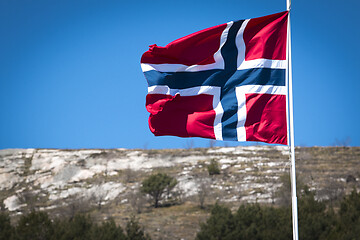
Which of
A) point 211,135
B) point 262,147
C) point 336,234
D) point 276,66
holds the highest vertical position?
point 262,147

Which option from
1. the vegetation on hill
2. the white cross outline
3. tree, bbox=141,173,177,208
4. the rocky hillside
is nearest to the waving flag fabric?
the white cross outline

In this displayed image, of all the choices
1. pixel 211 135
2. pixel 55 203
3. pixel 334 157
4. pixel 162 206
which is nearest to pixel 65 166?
pixel 55 203

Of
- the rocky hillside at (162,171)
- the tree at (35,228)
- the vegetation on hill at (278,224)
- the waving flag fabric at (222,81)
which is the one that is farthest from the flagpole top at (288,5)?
the rocky hillside at (162,171)

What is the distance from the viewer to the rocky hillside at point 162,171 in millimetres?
57188

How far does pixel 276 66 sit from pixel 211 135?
1.85 m

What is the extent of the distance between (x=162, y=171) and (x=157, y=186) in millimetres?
12976

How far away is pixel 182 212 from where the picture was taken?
54688mm

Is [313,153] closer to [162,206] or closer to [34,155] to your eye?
[162,206]

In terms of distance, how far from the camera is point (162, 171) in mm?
72500

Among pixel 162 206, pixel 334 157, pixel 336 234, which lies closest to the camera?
pixel 336 234

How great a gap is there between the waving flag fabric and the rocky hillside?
35369 mm

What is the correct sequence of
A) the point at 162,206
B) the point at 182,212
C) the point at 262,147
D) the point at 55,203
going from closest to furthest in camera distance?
the point at 182,212, the point at 162,206, the point at 55,203, the point at 262,147

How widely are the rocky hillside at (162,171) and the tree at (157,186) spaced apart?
3.60 feet

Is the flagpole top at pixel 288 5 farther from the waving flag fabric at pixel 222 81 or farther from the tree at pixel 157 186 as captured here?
the tree at pixel 157 186
